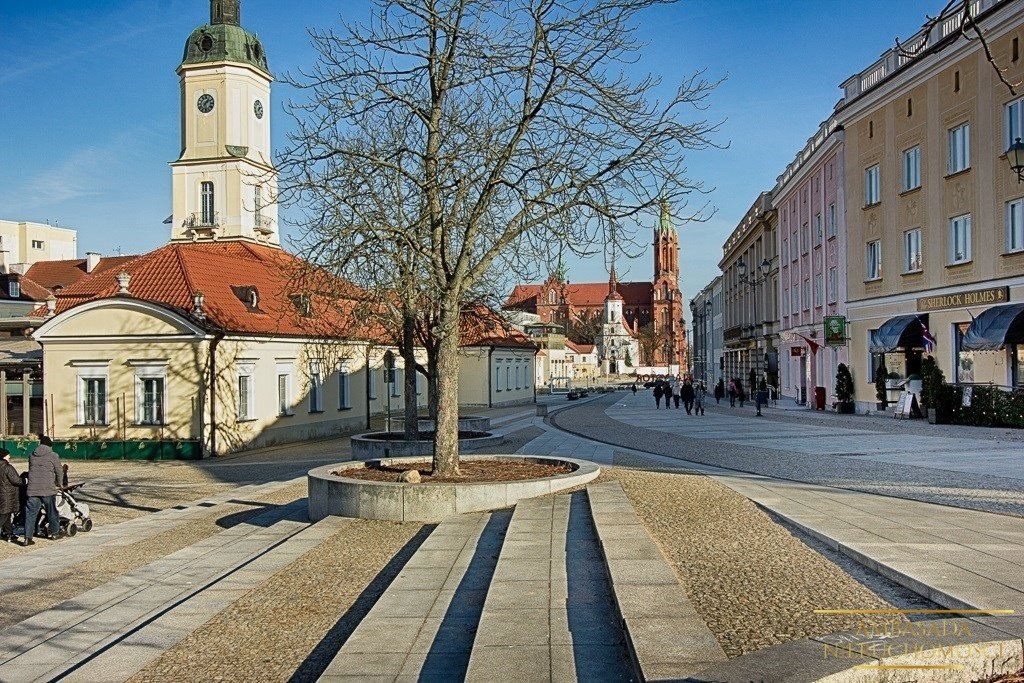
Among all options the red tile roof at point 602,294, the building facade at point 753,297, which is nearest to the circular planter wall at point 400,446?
the building facade at point 753,297

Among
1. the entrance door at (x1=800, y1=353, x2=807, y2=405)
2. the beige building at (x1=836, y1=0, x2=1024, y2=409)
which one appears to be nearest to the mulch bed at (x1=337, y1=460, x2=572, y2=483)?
the beige building at (x1=836, y1=0, x2=1024, y2=409)

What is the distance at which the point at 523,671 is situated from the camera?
550 centimetres

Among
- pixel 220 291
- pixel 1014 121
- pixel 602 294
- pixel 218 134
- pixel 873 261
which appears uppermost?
pixel 602 294

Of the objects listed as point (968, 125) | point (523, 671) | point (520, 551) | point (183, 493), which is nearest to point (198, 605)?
point (520, 551)

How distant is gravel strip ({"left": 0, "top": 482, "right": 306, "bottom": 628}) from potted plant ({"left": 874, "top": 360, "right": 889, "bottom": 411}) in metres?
24.8

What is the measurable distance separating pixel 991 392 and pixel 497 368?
37.6m

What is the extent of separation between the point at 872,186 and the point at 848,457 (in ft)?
65.3

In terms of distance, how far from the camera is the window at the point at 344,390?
1502 inches

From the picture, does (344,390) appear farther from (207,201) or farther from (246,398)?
(207,201)

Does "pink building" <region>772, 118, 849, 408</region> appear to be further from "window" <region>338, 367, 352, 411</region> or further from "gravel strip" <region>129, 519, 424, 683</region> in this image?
"gravel strip" <region>129, 519, 424, 683</region>

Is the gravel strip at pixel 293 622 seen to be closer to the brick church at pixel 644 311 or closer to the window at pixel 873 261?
the window at pixel 873 261

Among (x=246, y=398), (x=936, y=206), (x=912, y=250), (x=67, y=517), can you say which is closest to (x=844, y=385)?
(x=912, y=250)

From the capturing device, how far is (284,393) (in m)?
33.8

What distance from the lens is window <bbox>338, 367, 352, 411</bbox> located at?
38.2 m
